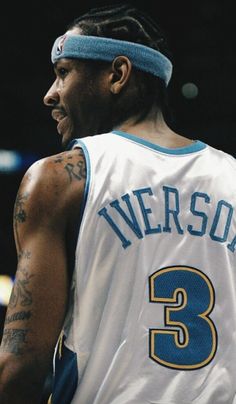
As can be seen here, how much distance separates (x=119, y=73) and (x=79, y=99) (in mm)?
110

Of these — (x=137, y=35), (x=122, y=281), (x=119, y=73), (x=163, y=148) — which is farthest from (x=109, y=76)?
(x=122, y=281)

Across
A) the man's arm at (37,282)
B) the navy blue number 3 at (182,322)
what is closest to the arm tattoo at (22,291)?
the man's arm at (37,282)

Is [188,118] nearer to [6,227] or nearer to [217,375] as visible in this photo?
[6,227]

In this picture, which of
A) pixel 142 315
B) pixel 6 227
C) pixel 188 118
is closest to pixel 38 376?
pixel 142 315

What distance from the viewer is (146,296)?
1.59 m

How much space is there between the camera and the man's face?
1919 mm

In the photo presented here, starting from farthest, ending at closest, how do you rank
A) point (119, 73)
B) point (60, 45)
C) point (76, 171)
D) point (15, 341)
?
point (60, 45), point (119, 73), point (76, 171), point (15, 341)

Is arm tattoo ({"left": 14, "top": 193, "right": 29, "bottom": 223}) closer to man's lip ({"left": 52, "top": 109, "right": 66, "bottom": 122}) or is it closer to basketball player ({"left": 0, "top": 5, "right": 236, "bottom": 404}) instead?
basketball player ({"left": 0, "top": 5, "right": 236, "bottom": 404})

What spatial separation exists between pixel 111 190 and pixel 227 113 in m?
5.54

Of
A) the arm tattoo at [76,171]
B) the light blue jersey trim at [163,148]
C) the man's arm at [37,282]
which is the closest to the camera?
the man's arm at [37,282]

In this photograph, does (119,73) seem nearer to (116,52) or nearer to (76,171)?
(116,52)

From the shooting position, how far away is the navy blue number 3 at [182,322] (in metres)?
1.58

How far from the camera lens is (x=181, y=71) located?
22.3 feet

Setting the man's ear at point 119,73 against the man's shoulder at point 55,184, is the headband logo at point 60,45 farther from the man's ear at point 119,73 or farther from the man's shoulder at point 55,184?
the man's shoulder at point 55,184
